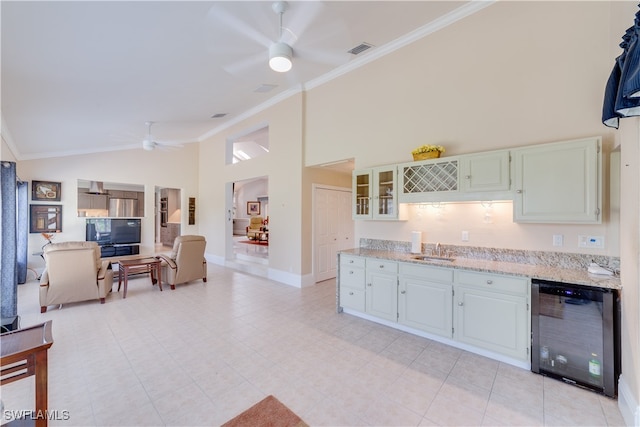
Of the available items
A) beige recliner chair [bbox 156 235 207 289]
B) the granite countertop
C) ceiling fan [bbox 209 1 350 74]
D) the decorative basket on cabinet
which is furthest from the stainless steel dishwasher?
beige recliner chair [bbox 156 235 207 289]

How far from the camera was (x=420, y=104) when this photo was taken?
379cm

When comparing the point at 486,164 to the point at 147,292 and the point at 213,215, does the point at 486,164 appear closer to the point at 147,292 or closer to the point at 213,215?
the point at 147,292

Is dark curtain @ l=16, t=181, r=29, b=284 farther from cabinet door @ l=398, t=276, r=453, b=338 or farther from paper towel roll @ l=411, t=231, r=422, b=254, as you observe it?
paper towel roll @ l=411, t=231, r=422, b=254

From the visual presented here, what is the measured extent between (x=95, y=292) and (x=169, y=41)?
3943mm

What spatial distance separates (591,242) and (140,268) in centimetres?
683

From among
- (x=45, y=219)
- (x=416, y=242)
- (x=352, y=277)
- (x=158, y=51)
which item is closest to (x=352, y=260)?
(x=352, y=277)

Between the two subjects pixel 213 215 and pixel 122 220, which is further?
pixel 213 215

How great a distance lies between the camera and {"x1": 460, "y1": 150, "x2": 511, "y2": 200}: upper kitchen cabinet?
2842mm

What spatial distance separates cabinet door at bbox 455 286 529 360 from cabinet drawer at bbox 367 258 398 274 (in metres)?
0.74

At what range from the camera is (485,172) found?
2963 mm

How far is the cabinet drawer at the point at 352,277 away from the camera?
12.3 feet

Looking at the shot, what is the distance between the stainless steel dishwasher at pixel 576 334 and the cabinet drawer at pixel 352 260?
1865 millimetres

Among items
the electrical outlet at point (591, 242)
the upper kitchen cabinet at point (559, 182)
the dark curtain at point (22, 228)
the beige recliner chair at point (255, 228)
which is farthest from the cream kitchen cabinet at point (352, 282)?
the beige recliner chair at point (255, 228)

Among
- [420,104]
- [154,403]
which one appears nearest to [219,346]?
[154,403]
